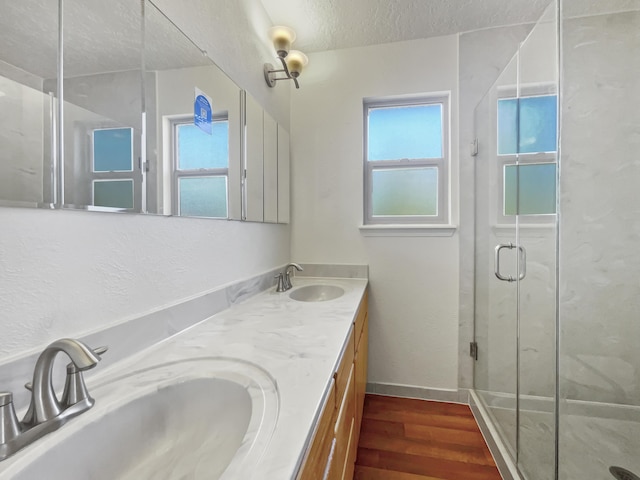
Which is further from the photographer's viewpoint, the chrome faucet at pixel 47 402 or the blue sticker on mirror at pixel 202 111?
the blue sticker on mirror at pixel 202 111

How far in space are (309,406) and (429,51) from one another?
7.47ft

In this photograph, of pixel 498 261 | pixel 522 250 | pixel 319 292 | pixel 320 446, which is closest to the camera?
pixel 320 446

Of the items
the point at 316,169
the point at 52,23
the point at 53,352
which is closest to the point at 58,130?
the point at 52,23

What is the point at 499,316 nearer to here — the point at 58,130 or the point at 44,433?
the point at 44,433

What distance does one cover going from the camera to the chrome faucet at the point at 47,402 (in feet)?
1.46

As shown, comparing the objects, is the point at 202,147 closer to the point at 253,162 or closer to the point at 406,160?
the point at 253,162

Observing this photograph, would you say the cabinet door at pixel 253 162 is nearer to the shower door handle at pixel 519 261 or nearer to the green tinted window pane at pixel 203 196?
the green tinted window pane at pixel 203 196

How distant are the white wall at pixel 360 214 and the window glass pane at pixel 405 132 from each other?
14 cm

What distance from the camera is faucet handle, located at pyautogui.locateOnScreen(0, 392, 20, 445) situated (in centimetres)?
44

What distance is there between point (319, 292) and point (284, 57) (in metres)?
1.47

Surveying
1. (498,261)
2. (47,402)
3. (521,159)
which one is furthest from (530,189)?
(47,402)

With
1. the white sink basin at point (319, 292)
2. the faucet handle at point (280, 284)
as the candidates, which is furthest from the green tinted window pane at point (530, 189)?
the faucet handle at point (280, 284)

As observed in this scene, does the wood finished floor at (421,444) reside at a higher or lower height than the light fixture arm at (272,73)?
lower

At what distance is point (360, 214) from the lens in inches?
80.2
